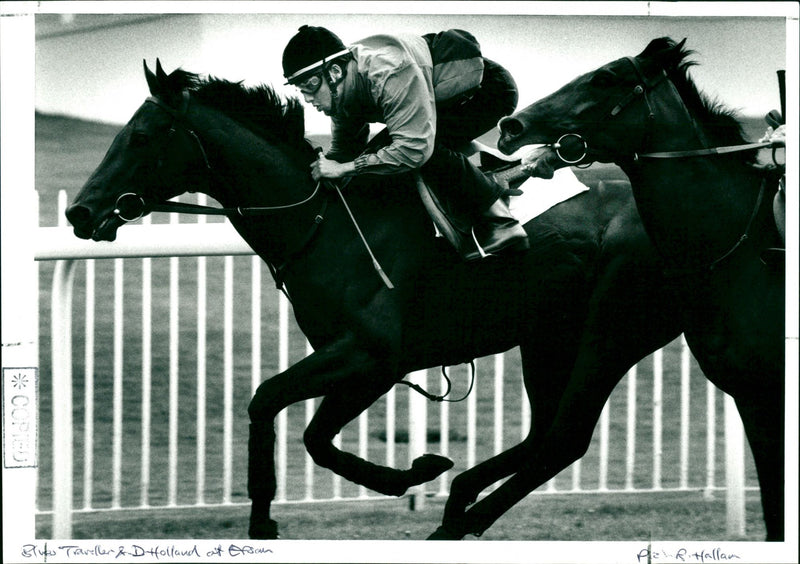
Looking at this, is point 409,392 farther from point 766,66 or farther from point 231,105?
point 766,66

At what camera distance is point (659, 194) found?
4.49 meters

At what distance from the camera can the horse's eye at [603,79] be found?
14.6 feet

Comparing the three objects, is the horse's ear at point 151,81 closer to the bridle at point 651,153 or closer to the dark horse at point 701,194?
the dark horse at point 701,194

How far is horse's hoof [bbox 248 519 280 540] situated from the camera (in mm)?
4496

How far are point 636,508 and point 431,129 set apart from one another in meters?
1.76

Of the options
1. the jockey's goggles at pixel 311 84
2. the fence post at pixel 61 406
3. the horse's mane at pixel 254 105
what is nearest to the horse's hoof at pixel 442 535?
the fence post at pixel 61 406

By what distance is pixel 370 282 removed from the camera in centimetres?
450

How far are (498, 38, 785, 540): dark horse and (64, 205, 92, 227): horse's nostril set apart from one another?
4.73 feet

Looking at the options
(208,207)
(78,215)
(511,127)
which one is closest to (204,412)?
(208,207)

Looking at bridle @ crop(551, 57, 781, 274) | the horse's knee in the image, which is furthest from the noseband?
the horse's knee

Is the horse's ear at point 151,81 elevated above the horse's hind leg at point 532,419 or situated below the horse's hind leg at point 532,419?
above
